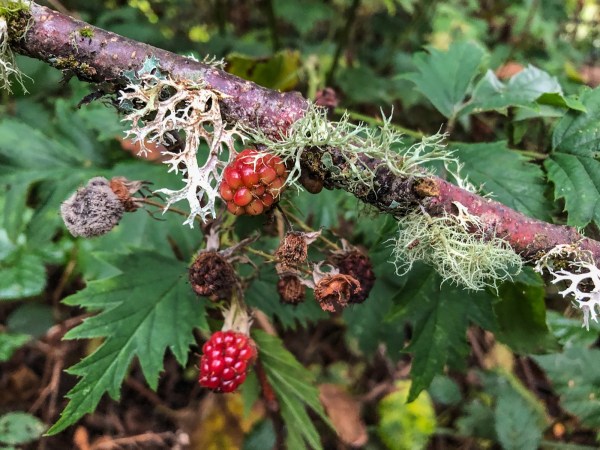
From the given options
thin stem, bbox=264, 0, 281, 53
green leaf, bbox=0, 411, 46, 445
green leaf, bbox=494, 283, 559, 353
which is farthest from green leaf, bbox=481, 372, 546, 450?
thin stem, bbox=264, 0, 281, 53

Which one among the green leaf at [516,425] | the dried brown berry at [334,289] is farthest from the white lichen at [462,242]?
the green leaf at [516,425]

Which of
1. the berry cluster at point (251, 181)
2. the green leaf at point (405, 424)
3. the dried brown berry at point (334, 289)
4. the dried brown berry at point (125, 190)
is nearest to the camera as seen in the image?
the berry cluster at point (251, 181)

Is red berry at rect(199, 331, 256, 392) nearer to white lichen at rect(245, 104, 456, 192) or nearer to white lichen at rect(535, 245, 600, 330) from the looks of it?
white lichen at rect(245, 104, 456, 192)

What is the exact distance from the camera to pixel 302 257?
1085 mm

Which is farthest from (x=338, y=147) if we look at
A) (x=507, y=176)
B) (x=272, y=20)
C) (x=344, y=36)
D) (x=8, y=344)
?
(x=272, y=20)

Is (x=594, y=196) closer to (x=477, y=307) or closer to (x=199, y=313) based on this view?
(x=477, y=307)

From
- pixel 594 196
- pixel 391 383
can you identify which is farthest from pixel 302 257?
pixel 391 383

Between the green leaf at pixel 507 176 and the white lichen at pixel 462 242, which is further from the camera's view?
the green leaf at pixel 507 176

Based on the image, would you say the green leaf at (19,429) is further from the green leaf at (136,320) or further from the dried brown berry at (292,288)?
the dried brown berry at (292,288)

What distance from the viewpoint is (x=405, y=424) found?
7.44 ft

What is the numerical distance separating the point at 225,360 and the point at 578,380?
1.40 meters

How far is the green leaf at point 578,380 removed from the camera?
6.02ft

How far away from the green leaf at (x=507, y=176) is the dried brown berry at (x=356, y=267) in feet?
1.40

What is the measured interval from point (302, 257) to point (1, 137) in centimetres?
151
